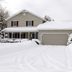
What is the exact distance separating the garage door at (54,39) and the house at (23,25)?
3.61 metres

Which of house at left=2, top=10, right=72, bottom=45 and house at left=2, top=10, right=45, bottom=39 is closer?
house at left=2, top=10, right=72, bottom=45

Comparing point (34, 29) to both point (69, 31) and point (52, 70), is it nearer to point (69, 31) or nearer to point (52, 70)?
point (69, 31)

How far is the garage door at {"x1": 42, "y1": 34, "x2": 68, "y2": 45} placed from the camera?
3572cm

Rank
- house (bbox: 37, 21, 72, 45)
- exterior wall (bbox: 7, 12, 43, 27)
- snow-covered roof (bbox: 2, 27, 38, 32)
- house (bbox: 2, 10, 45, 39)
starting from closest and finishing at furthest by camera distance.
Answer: house (bbox: 37, 21, 72, 45) → snow-covered roof (bbox: 2, 27, 38, 32) → house (bbox: 2, 10, 45, 39) → exterior wall (bbox: 7, 12, 43, 27)

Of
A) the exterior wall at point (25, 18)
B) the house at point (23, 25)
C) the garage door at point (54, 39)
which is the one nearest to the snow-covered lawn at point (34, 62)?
the garage door at point (54, 39)

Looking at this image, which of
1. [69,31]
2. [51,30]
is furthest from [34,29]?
[69,31]

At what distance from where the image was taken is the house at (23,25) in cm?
4071

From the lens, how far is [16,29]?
135 ft

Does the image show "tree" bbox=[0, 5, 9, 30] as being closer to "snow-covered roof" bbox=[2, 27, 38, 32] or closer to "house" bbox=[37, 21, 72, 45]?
"snow-covered roof" bbox=[2, 27, 38, 32]

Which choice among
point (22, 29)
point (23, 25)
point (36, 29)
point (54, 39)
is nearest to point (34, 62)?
point (54, 39)

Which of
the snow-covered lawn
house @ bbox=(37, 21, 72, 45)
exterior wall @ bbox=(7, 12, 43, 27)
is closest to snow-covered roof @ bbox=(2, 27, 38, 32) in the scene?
exterior wall @ bbox=(7, 12, 43, 27)

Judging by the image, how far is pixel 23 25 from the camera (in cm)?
4203

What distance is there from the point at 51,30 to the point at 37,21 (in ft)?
19.4

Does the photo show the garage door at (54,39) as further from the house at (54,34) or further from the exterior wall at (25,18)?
the exterior wall at (25,18)
